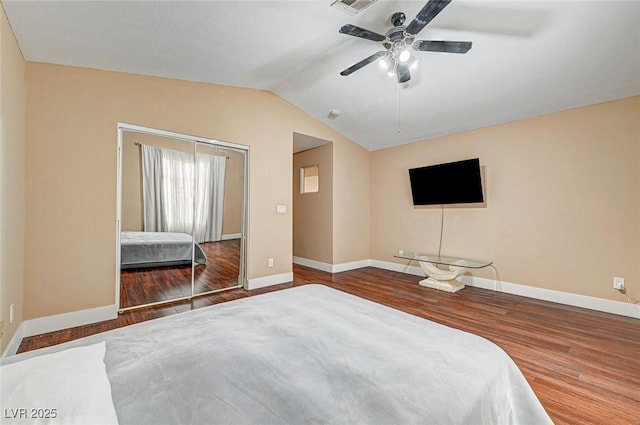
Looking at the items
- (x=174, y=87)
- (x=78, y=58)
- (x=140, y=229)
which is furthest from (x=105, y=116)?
(x=140, y=229)

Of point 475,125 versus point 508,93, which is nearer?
point 508,93

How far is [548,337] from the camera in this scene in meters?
2.58

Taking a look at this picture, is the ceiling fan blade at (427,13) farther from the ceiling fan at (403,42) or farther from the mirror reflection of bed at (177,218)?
the mirror reflection of bed at (177,218)

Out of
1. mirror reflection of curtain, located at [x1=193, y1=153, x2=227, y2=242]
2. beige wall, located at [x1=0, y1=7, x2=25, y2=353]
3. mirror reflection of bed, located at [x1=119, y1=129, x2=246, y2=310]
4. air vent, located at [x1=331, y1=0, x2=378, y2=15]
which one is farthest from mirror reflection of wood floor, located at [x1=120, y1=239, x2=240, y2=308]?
air vent, located at [x1=331, y1=0, x2=378, y2=15]

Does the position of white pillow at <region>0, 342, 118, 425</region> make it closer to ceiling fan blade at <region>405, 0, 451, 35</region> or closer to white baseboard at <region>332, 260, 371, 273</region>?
ceiling fan blade at <region>405, 0, 451, 35</region>

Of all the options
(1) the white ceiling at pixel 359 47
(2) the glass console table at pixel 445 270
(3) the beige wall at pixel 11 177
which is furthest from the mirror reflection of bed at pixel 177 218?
(2) the glass console table at pixel 445 270

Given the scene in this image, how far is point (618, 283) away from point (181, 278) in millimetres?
5438

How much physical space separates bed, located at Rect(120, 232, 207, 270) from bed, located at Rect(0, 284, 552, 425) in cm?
220

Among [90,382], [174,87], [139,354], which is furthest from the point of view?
[174,87]

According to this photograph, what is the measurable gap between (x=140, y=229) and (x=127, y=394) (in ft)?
9.36

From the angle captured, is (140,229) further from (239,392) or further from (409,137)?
(409,137)

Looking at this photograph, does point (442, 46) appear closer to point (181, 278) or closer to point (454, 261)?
point (454, 261)

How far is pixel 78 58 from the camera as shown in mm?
2605

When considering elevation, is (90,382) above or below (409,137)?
below
